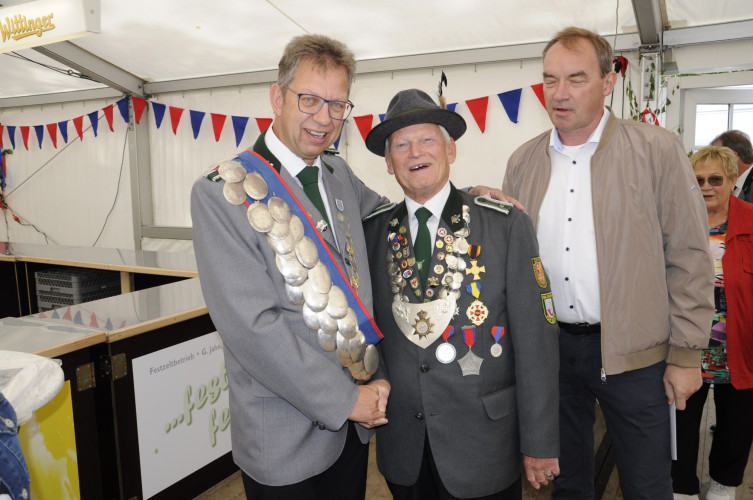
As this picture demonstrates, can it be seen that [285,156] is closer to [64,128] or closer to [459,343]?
[459,343]

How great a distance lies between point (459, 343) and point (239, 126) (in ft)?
15.3

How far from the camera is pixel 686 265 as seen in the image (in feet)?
4.91

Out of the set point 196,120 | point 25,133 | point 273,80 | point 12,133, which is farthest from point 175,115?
point 12,133

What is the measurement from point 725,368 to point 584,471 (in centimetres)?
→ 93

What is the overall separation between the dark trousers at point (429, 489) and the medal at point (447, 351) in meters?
0.21

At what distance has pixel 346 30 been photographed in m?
4.04

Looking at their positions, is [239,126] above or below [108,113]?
below

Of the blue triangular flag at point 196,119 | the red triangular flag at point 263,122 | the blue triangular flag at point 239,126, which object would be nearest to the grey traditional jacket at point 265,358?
the red triangular flag at point 263,122

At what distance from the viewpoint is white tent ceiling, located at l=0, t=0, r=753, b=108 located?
3.46m

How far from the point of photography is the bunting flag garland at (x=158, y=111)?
5887 mm

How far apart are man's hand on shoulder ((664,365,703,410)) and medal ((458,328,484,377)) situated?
2.19ft

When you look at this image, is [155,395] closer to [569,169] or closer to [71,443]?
[71,443]

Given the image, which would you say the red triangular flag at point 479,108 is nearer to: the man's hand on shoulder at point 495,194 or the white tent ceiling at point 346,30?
the white tent ceiling at point 346,30

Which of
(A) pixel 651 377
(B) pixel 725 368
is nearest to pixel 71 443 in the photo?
(A) pixel 651 377
